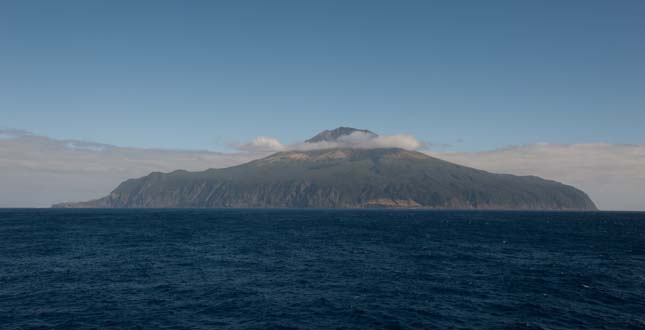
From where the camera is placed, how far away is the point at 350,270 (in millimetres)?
79250

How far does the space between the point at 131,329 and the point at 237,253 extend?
177 feet

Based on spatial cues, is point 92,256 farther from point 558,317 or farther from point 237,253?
point 558,317

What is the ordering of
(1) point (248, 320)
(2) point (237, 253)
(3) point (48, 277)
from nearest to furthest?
(1) point (248, 320)
(3) point (48, 277)
(2) point (237, 253)

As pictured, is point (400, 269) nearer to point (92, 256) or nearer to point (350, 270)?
point (350, 270)

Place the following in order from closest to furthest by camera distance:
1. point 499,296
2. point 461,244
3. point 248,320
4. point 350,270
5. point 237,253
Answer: point 248,320 < point 499,296 < point 350,270 < point 237,253 < point 461,244

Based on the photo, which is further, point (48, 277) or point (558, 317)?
point (48, 277)

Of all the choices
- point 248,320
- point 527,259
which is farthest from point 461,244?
point 248,320

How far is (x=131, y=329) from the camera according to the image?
46.2 meters

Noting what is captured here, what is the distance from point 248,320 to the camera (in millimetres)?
49781

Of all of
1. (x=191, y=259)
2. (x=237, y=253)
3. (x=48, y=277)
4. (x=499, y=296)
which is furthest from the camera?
(x=237, y=253)

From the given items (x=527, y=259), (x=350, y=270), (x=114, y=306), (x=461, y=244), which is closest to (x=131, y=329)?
(x=114, y=306)

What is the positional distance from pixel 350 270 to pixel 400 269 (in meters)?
9.64

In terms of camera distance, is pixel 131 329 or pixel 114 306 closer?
pixel 131 329

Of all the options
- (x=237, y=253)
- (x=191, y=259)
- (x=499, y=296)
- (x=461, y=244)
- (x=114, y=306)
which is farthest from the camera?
(x=461, y=244)
